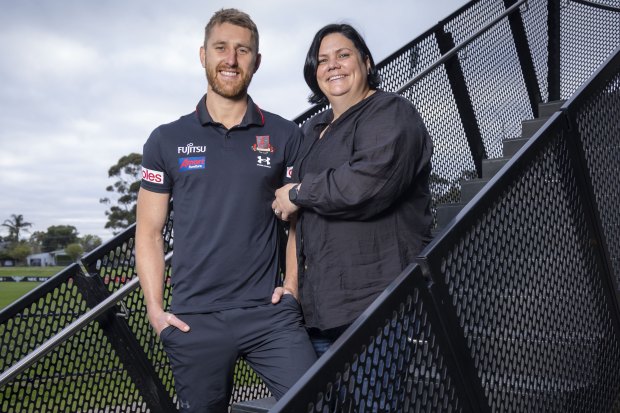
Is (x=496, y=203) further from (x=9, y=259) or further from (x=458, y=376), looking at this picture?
(x=9, y=259)

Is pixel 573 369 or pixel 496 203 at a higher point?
pixel 496 203

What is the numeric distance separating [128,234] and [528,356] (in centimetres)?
207

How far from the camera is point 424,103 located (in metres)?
4.79

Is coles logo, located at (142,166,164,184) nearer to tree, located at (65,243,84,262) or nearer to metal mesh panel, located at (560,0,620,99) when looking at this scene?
metal mesh panel, located at (560,0,620,99)

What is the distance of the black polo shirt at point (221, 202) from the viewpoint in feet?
8.14

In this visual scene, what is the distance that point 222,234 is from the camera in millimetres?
2490

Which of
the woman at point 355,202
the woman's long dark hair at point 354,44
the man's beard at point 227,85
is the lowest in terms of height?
the woman at point 355,202

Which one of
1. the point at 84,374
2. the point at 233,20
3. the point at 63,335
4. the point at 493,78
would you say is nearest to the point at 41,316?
the point at 84,374

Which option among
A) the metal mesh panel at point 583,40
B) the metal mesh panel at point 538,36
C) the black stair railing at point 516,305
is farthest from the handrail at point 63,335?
the metal mesh panel at point 583,40

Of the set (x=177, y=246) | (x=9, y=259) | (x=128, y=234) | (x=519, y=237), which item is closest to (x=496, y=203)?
(x=519, y=237)

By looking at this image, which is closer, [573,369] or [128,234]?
[573,369]

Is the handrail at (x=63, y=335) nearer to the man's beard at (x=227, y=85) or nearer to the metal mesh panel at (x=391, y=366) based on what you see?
the man's beard at (x=227, y=85)

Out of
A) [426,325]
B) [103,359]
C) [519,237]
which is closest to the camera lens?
[426,325]

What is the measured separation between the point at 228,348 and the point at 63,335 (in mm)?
1059
